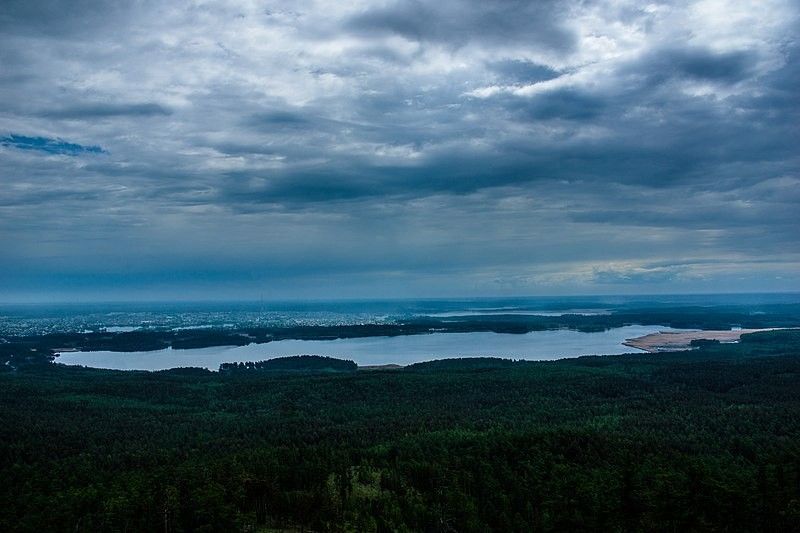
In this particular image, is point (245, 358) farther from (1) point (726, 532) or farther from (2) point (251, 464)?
(1) point (726, 532)

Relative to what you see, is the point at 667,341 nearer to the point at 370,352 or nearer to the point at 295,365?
the point at 370,352

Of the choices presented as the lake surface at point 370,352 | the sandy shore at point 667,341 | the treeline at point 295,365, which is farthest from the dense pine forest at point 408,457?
the sandy shore at point 667,341

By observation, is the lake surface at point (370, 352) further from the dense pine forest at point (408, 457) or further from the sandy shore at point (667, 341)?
the dense pine forest at point (408, 457)

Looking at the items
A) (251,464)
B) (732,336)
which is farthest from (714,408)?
(732,336)

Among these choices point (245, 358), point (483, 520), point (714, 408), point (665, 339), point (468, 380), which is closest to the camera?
point (483, 520)

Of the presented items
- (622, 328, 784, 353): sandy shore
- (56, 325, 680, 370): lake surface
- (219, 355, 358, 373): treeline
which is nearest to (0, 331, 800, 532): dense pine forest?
(219, 355, 358, 373): treeline

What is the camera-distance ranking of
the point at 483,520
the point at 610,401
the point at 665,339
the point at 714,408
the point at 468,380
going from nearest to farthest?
1. the point at 483,520
2. the point at 714,408
3. the point at 610,401
4. the point at 468,380
5. the point at 665,339

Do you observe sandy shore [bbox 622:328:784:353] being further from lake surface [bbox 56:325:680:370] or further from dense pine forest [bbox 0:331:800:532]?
dense pine forest [bbox 0:331:800:532]
